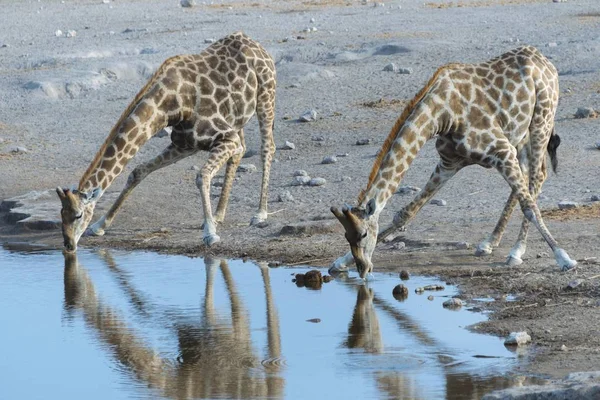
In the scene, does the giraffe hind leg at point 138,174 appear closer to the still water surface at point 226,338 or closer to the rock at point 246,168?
the still water surface at point 226,338

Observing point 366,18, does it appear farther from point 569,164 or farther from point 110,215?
point 110,215

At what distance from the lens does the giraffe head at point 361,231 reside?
29.0ft

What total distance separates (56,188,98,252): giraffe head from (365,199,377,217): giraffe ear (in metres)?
2.59

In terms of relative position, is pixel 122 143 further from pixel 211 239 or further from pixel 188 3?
pixel 188 3

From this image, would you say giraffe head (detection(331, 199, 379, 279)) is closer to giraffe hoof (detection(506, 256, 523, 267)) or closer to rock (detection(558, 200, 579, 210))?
giraffe hoof (detection(506, 256, 523, 267))

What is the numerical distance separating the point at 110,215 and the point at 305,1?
55.1 feet

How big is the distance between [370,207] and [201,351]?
6.50 feet

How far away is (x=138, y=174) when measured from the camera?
37.2 ft

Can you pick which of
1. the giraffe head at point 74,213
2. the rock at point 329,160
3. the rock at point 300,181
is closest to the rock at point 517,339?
the giraffe head at point 74,213

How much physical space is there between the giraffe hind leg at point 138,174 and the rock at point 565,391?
19.7 feet

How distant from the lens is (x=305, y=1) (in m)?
27.6

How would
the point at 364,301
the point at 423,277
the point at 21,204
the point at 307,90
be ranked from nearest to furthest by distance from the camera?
the point at 364,301 < the point at 423,277 < the point at 21,204 < the point at 307,90

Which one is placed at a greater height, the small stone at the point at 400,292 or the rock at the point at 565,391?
the rock at the point at 565,391

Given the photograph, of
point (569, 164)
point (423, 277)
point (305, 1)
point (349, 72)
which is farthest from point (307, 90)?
point (305, 1)
